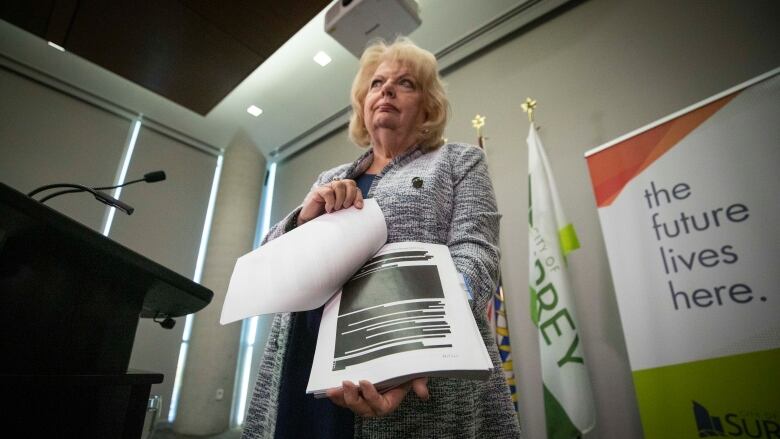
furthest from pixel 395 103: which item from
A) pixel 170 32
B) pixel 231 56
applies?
pixel 170 32

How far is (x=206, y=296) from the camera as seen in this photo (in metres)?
0.66

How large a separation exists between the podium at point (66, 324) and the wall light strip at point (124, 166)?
3.16 meters

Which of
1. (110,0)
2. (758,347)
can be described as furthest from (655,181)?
(110,0)

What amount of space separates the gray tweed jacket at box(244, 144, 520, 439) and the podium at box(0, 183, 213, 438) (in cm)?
21

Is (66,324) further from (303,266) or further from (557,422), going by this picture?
(557,422)

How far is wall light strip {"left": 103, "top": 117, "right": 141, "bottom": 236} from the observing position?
3.00m

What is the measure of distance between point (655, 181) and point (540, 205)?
46 cm

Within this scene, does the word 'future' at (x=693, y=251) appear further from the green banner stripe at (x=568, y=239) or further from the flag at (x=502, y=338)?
the flag at (x=502, y=338)

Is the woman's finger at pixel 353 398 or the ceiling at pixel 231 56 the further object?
the ceiling at pixel 231 56

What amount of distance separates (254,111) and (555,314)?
Result: 3.30 metres

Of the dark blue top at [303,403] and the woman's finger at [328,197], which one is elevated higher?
the woman's finger at [328,197]

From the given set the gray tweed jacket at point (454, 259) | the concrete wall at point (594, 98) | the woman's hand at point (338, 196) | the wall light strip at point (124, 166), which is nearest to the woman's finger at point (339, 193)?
the woman's hand at point (338, 196)

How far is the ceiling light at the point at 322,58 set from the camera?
2.76 metres

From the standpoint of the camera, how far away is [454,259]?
51 centimetres
